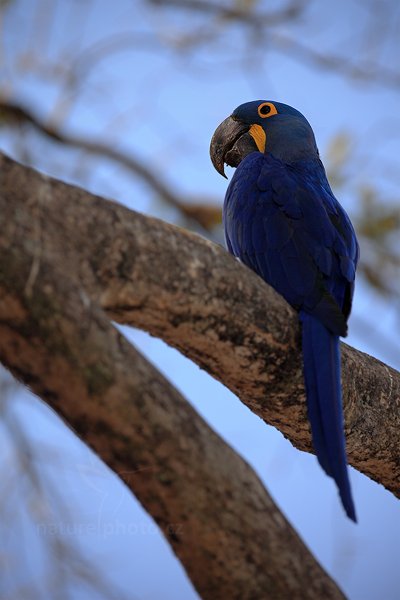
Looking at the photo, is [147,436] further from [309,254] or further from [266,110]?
[266,110]

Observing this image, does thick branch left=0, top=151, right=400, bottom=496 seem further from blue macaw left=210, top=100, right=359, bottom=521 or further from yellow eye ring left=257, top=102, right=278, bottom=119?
yellow eye ring left=257, top=102, right=278, bottom=119

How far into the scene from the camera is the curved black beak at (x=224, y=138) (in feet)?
11.5

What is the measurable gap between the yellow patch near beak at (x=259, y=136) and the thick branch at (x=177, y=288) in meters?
1.21

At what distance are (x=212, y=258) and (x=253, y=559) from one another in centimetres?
78

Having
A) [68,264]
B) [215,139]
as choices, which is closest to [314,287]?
[68,264]

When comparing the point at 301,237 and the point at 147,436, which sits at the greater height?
the point at 301,237

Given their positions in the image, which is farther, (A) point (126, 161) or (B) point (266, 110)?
(A) point (126, 161)

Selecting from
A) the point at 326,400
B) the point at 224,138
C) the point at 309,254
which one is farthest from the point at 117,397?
the point at 224,138

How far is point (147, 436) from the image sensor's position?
5.20ft

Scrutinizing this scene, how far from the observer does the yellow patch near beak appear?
3.37 m

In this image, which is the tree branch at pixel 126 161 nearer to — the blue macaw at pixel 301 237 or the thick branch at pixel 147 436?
the blue macaw at pixel 301 237

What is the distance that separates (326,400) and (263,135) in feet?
5.23

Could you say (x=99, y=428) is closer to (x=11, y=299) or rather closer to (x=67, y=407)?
(x=67, y=407)

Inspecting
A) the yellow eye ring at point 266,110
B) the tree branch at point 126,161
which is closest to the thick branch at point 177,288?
the yellow eye ring at point 266,110
